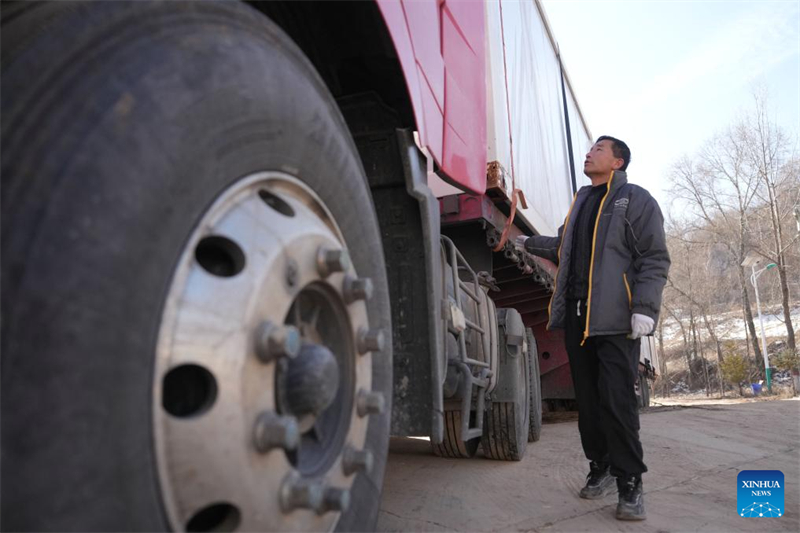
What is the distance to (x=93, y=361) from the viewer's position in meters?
0.70

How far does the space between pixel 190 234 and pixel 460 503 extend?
2.16 metres

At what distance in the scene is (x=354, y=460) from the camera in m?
1.27

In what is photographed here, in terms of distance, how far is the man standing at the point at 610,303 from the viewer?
2.61 m

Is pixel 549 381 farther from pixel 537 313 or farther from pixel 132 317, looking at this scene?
pixel 132 317

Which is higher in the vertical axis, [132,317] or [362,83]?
[362,83]

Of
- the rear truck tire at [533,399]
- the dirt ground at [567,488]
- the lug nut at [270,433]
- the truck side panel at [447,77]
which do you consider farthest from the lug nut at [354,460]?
the rear truck tire at [533,399]

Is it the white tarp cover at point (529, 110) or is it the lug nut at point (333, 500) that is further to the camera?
the white tarp cover at point (529, 110)

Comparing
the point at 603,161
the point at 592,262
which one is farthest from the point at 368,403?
the point at 603,161

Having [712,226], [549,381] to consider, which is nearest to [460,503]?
[549,381]

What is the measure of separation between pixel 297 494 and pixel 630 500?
1941 millimetres

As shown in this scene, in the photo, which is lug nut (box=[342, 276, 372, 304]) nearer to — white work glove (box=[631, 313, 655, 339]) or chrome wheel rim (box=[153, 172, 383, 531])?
chrome wheel rim (box=[153, 172, 383, 531])

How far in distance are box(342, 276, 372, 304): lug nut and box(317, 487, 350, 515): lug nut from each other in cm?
41

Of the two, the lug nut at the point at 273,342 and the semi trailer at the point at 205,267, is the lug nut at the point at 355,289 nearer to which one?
the semi trailer at the point at 205,267

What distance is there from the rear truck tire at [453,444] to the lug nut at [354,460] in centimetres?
228
